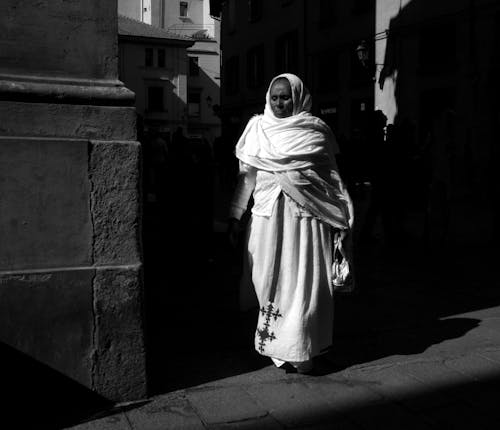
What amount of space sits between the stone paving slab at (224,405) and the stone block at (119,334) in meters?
0.34

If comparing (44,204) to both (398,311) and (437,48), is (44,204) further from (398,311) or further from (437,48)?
(437,48)

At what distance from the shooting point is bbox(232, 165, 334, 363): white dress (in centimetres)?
398

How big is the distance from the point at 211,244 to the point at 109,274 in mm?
4089

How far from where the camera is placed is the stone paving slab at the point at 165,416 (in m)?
3.35

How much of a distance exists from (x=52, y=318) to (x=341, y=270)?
1688mm

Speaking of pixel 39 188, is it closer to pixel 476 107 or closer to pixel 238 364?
pixel 238 364

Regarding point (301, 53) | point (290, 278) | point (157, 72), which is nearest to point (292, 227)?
point (290, 278)

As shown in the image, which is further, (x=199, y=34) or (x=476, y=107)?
(x=199, y=34)

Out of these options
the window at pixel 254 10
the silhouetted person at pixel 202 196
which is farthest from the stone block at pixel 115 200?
the window at pixel 254 10

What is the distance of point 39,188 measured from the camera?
339 centimetres

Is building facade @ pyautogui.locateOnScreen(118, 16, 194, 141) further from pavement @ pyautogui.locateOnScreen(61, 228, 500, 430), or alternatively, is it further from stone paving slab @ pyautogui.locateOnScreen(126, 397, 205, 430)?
stone paving slab @ pyautogui.locateOnScreen(126, 397, 205, 430)

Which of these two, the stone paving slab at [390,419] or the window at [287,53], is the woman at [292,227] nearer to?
the stone paving slab at [390,419]

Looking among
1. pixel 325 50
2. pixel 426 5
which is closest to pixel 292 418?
pixel 426 5

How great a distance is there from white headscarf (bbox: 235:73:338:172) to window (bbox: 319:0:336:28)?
22.6m
